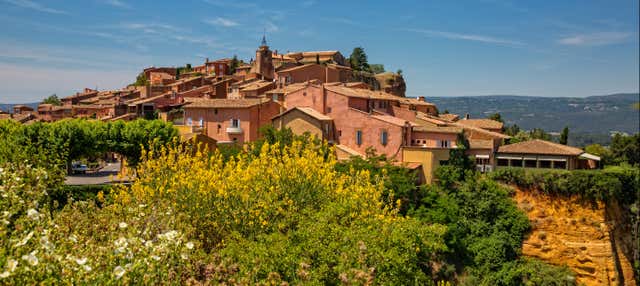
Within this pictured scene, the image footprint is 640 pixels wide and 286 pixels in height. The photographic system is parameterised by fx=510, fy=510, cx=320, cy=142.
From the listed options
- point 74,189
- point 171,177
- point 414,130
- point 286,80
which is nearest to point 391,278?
point 171,177

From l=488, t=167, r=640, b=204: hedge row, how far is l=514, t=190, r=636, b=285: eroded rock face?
0.71 meters

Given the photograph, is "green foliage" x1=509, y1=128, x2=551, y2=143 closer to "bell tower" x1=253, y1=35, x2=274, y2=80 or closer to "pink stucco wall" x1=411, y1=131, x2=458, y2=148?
"pink stucco wall" x1=411, y1=131, x2=458, y2=148

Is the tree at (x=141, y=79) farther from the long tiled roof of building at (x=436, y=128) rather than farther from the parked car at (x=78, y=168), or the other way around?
the long tiled roof of building at (x=436, y=128)

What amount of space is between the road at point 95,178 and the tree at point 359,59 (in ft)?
160

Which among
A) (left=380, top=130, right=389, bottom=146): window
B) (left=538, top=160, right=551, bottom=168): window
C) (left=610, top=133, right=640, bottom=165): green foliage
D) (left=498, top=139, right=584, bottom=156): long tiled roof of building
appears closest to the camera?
(left=498, top=139, right=584, bottom=156): long tiled roof of building

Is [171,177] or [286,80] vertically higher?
[286,80]

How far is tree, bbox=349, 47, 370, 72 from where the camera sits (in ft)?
293

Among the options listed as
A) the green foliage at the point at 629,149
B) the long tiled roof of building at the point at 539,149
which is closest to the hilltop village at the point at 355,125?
the long tiled roof of building at the point at 539,149

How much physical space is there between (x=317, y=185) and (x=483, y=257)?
18831 mm

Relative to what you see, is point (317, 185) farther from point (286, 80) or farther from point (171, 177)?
point (286, 80)

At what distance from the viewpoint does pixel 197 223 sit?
1778 centimetres

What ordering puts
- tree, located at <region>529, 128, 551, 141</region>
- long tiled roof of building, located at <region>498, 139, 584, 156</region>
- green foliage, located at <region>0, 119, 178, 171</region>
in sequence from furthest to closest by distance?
tree, located at <region>529, 128, 551, 141</region>, long tiled roof of building, located at <region>498, 139, 584, 156</region>, green foliage, located at <region>0, 119, 178, 171</region>

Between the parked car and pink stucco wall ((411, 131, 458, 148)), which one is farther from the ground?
pink stucco wall ((411, 131, 458, 148))

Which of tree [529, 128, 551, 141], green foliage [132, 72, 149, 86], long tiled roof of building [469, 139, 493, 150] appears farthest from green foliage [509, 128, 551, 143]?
green foliage [132, 72, 149, 86]
